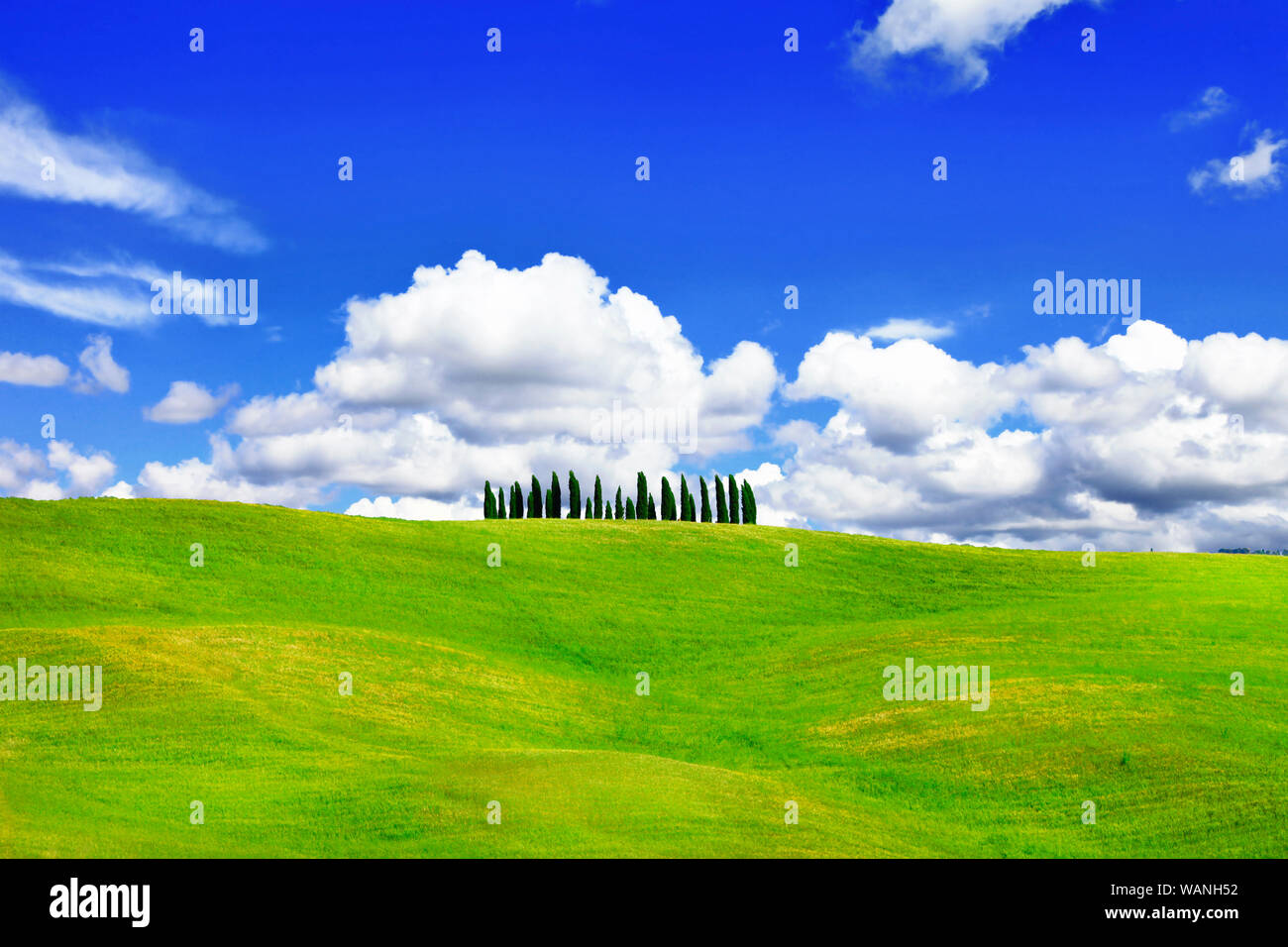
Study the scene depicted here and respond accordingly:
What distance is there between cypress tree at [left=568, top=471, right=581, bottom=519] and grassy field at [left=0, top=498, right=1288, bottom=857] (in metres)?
40.5

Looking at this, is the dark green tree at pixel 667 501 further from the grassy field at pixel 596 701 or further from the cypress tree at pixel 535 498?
the grassy field at pixel 596 701

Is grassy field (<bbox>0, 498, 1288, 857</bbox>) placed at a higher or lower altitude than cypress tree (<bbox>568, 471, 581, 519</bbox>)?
lower

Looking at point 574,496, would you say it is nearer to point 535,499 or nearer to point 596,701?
point 535,499

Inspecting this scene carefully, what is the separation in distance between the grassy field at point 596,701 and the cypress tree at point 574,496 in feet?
133

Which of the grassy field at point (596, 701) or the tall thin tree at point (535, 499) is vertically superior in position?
the tall thin tree at point (535, 499)

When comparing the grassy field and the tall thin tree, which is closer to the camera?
the grassy field

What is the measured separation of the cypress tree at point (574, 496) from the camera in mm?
122875

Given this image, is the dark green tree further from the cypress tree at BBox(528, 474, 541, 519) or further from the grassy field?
the grassy field

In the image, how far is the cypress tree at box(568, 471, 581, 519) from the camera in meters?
123

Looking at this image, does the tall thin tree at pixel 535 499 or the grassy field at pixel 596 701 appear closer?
the grassy field at pixel 596 701
